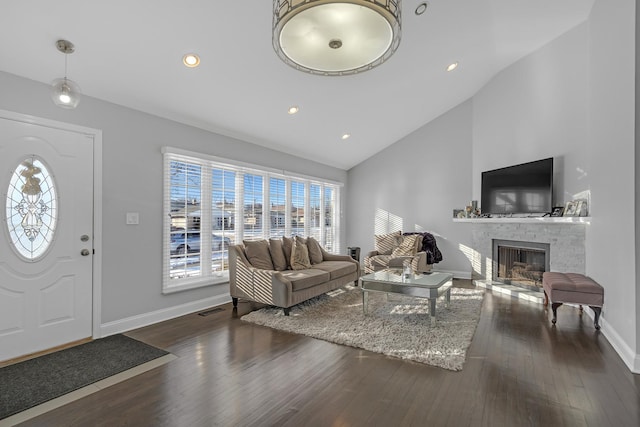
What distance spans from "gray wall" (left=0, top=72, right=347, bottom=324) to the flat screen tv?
4841mm

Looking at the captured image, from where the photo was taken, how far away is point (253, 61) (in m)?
3.52

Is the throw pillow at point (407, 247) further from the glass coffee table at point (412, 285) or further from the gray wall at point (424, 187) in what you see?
the glass coffee table at point (412, 285)

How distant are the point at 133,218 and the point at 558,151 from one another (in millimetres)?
5782

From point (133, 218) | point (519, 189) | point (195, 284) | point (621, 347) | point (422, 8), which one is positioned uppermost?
point (422, 8)

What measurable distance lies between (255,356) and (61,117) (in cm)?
292

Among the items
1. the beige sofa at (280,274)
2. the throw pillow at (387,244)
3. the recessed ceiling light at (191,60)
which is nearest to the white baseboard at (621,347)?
the beige sofa at (280,274)

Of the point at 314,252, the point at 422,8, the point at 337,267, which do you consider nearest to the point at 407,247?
the point at 337,267

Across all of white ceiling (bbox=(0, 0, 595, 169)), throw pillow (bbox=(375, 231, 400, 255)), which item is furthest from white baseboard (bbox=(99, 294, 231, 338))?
throw pillow (bbox=(375, 231, 400, 255))

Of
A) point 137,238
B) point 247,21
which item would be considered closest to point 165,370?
point 137,238

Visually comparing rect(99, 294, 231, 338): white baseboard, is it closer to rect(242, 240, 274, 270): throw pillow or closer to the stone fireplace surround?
rect(242, 240, 274, 270): throw pillow

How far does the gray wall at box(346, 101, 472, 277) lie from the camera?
649 cm

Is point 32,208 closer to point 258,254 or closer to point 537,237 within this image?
point 258,254

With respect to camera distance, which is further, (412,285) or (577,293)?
(412,285)

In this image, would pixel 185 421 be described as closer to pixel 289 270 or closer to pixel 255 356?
pixel 255 356
